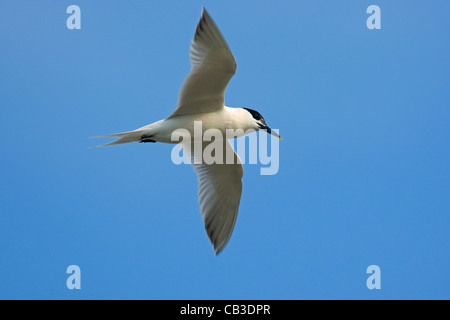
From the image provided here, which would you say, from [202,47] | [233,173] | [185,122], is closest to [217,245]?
[233,173]

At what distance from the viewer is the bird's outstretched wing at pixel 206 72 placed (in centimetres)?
455

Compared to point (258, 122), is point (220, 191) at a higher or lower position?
lower

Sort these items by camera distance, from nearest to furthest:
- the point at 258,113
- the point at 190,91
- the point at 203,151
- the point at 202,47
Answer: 1. the point at 202,47
2. the point at 190,91
3. the point at 258,113
4. the point at 203,151

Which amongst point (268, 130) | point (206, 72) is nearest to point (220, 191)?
point (268, 130)

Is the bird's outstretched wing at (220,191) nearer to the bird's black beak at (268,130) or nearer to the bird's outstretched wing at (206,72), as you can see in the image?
the bird's black beak at (268,130)

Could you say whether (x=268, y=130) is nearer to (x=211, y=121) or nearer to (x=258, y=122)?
(x=258, y=122)

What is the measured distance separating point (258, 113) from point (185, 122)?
0.87 meters

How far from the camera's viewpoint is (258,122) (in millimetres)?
5574

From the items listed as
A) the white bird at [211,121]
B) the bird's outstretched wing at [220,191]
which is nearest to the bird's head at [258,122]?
the white bird at [211,121]

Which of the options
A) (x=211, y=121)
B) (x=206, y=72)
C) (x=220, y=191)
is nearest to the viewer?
(x=206, y=72)

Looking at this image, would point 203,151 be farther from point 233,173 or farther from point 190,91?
point 190,91

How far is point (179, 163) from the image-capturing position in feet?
20.1

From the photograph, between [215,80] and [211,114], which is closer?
[215,80]

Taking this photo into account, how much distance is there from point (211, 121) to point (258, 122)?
58 centimetres
